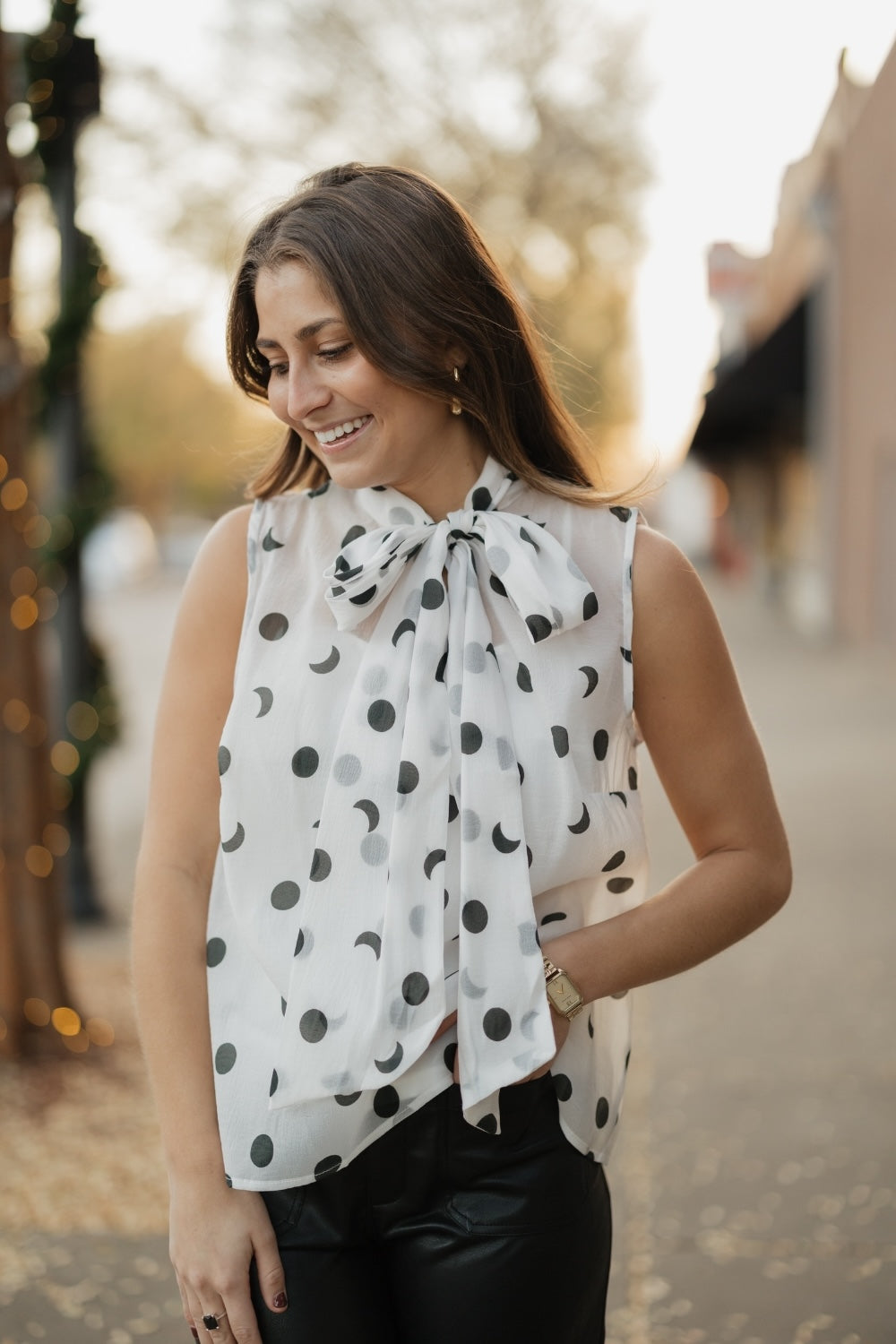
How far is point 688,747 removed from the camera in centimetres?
174

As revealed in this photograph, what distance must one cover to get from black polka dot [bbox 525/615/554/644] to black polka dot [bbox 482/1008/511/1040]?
42cm

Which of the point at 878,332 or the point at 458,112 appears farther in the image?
the point at 878,332

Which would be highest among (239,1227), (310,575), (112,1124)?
(310,575)

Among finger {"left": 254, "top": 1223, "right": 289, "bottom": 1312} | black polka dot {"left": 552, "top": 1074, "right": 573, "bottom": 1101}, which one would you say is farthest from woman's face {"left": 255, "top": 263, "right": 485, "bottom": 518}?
finger {"left": 254, "top": 1223, "right": 289, "bottom": 1312}

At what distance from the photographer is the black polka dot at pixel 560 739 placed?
165 cm

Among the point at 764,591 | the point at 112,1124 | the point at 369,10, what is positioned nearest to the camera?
the point at 112,1124

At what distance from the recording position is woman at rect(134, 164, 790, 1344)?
1576 millimetres

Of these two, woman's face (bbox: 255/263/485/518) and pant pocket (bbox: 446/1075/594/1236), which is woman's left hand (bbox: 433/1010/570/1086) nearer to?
pant pocket (bbox: 446/1075/594/1236)

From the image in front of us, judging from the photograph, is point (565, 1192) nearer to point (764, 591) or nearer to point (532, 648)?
point (532, 648)

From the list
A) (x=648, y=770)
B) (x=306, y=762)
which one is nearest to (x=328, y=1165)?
(x=306, y=762)

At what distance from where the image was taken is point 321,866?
5.26 ft

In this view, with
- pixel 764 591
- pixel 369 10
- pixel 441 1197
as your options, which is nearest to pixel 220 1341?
pixel 441 1197

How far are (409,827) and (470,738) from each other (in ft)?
0.40

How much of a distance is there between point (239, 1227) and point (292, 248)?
108 cm
